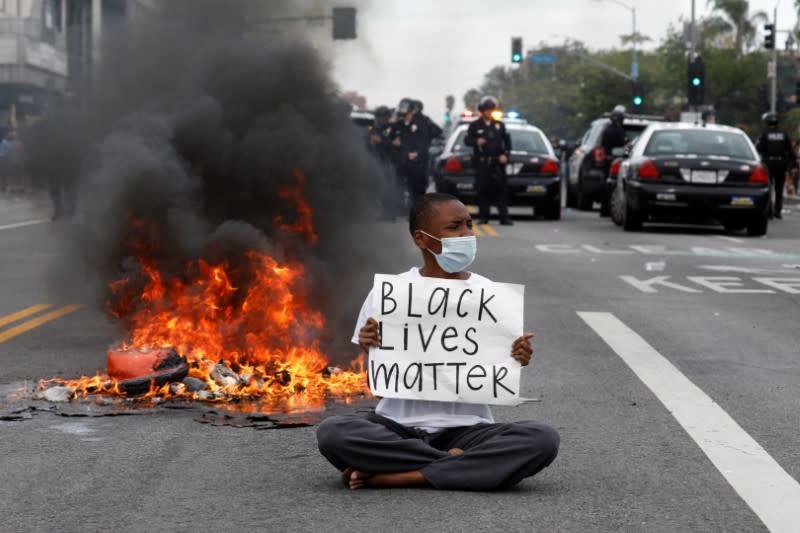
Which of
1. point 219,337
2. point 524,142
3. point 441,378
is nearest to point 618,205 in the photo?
point 524,142

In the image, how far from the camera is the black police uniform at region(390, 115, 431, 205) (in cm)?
2597

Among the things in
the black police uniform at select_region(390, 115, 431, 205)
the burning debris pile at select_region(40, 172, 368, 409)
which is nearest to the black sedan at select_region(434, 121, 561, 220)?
the black police uniform at select_region(390, 115, 431, 205)

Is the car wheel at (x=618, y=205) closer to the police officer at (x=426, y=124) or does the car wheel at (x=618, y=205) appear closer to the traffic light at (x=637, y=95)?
the police officer at (x=426, y=124)

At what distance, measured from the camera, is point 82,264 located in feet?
31.3

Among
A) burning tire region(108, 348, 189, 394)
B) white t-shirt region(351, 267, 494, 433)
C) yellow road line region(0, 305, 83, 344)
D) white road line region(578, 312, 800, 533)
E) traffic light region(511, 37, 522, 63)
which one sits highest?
traffic light region(511, 37, 522, 63)

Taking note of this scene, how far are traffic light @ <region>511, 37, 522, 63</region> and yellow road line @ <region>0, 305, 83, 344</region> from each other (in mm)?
53630

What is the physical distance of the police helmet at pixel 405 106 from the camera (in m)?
26.5

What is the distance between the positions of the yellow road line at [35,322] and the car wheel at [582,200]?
19.7m

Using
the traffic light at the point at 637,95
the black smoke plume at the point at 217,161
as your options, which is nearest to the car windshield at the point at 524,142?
the black smoke plume at the point at 217,161

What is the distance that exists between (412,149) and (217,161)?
16873 mm

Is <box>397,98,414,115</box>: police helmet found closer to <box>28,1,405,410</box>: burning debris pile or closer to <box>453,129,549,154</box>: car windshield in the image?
<box>453,129,549,154</box>: car windshield

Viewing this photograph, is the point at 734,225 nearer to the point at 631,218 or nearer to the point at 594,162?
the point at 631,218

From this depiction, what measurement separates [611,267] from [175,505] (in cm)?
1189

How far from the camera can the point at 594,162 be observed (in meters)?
29.8
